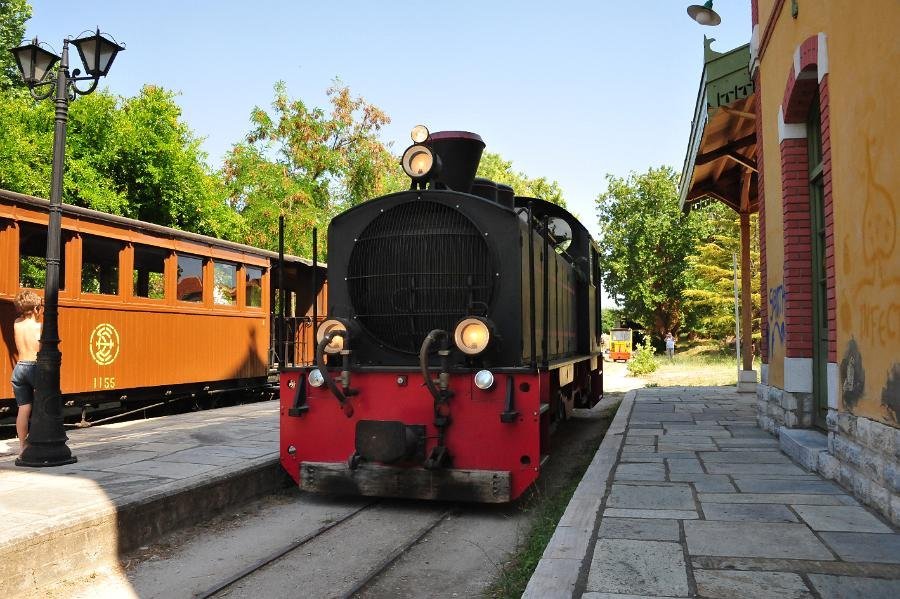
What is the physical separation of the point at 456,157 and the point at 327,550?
345 centimetres

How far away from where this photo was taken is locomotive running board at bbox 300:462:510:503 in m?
5.09

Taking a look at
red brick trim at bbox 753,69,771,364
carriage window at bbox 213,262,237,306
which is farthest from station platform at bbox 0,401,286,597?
red brick trim at bbox 753,69,771,364

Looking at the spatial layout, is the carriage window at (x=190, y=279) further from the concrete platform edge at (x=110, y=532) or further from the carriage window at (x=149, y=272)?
the concrete platform edge at (x=110, y=532)

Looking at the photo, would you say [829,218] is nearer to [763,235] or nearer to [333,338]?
[763,235]

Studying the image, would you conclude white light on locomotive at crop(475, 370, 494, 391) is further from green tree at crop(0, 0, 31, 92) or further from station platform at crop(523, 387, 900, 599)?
green tree at crop(0, 0, 31, 92)

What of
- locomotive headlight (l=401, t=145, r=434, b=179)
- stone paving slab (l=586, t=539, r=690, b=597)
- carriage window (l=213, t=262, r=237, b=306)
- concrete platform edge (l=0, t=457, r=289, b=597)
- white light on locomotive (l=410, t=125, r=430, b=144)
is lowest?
concrete platform edge (l=0, t=457, r=289, b=597)

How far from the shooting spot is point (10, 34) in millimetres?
29219

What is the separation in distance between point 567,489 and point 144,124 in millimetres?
24326

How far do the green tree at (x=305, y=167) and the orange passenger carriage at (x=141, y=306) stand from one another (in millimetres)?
12167

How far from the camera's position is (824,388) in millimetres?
6965

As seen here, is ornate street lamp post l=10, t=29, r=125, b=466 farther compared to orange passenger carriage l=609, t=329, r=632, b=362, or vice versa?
orange passenger carriage l=609, t=329, r=632, b=362

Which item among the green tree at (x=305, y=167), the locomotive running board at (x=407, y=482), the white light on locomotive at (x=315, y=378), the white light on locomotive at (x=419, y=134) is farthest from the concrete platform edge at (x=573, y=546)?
the green tree at (x=305, y=167)

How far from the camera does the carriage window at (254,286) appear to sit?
488 inches

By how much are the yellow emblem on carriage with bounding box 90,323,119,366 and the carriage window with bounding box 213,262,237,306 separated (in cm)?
230
